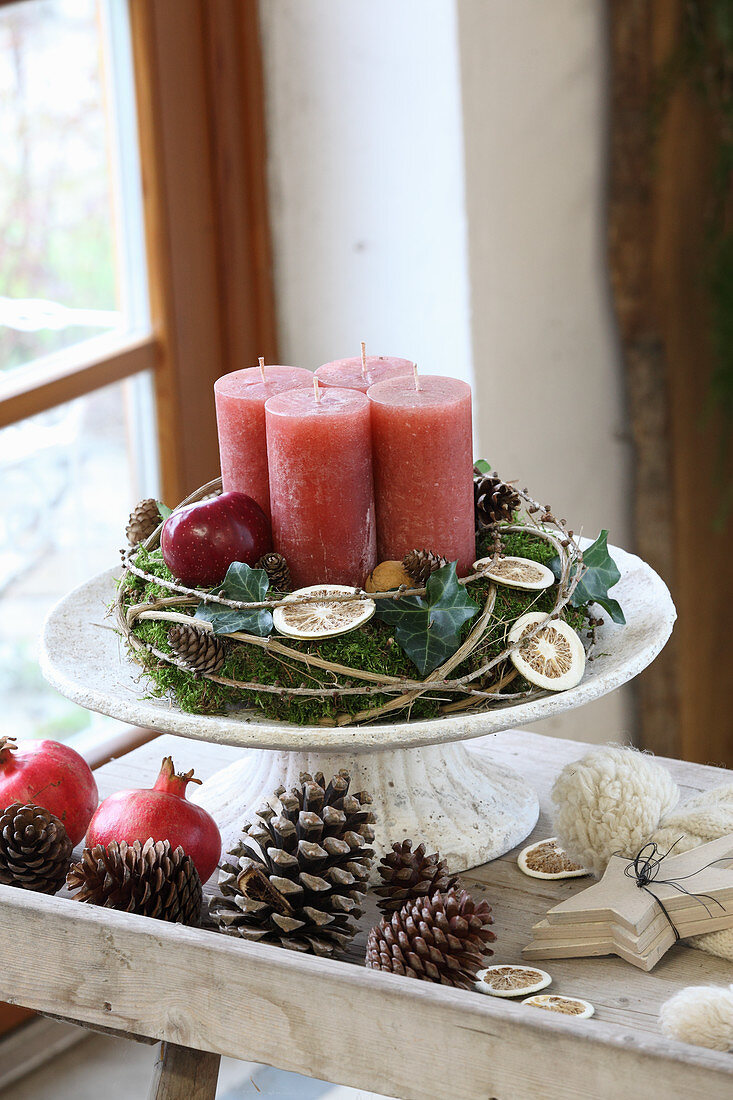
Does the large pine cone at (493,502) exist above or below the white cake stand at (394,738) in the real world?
above

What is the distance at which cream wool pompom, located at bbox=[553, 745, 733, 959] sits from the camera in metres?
0.68

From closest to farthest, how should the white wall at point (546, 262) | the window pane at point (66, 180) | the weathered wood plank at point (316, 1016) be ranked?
1. the weathered wood plank at point (316, 1016)
2. the window pane at point (66, 180)
3. the white wall at point (546, 262)

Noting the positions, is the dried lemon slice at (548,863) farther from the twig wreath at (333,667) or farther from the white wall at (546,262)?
the white wall at (546,262)

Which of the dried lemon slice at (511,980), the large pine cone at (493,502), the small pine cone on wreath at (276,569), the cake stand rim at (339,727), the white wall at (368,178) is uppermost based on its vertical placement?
the white wall at (368,178)

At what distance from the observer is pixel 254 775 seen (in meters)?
0.79

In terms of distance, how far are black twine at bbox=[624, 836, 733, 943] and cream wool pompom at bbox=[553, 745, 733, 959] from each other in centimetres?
1

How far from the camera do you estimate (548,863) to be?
73cm

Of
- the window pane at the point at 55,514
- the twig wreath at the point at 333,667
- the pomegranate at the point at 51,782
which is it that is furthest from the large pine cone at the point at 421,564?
the window pane at the point at 55,514

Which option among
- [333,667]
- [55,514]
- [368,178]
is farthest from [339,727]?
[368,178]

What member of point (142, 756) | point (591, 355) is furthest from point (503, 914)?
point (591, 355)

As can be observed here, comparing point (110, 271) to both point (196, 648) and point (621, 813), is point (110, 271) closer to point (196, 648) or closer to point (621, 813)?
point (196, 648)

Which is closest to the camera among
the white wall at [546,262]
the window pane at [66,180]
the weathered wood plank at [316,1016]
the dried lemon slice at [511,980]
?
the weathered wood plank at [316,1016]

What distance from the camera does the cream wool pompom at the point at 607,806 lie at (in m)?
0.68

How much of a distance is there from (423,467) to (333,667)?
13 centimetres
